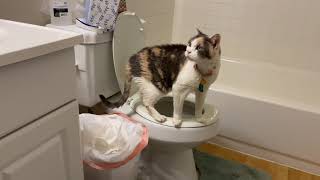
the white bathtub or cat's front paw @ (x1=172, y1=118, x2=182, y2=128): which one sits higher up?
cat's front paw @ (x1=172, y1=118, x2=182, y2=128)

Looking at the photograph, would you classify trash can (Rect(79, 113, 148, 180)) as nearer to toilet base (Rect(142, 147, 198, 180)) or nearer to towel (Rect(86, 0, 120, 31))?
toilet base (Rect(142, 147, 198, 180))

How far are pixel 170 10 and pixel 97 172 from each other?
137 centimetres

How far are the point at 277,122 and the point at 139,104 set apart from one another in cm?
79

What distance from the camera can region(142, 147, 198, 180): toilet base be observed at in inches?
50.2

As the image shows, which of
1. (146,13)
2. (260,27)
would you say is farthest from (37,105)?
(260,27)

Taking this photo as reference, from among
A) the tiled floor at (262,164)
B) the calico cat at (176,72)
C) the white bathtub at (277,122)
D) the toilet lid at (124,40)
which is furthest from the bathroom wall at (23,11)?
the tiled floor at (262,164)

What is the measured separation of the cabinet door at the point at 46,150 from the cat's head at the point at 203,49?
482 millimetres

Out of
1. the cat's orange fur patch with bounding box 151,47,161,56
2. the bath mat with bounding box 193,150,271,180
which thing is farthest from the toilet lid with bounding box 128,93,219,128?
the bath mat with bounding box 193,150,271,180

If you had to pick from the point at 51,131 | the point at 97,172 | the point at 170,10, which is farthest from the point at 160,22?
the point at 51,131

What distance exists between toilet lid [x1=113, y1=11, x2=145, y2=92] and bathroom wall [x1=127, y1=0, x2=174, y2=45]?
0.60 ft

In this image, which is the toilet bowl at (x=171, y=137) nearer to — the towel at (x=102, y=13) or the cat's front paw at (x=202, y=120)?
the cat's front paw at (x=202, y=120)

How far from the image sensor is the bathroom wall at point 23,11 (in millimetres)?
1019

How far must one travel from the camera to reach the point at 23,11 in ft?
3.57

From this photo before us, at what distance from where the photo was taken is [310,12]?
70.2 inches
